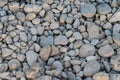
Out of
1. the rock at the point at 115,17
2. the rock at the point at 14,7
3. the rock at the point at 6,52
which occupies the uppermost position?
the rock at the point at 14,7

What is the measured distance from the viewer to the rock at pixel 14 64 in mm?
2078

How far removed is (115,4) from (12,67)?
2.57ft

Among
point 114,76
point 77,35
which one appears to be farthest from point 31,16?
point 114,76

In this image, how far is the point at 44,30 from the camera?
7.32ft

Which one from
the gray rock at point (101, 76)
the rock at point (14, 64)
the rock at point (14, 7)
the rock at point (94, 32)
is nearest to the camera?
the gray rock at point (101, 76)

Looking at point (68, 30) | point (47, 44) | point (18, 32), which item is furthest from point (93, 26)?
point (18, 32)

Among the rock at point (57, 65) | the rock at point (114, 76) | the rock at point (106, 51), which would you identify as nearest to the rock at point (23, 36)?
the rock at point (57, 65)

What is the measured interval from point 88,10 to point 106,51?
1.06 feet

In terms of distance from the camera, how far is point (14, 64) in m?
2.08

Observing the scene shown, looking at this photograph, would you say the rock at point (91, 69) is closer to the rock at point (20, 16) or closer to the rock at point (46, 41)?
the rock at point (46, 41)

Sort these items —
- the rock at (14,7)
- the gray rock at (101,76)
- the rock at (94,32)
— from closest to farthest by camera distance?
the gray rock at (101,76) → the rock at (94,32) → the rock at (14,7)

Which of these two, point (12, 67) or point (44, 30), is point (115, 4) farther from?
point (12, 67)

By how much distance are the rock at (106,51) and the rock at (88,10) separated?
0.85 feet

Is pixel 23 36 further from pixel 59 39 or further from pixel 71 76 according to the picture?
pixel 71 76
